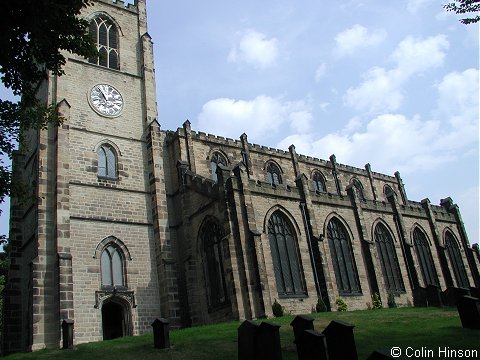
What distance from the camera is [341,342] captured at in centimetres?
1186

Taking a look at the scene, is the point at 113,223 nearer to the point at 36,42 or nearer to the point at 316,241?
the point at 316,241

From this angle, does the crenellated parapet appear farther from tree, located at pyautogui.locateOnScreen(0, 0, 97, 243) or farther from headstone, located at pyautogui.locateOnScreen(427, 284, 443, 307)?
headstone, located at pyautogui.locateOnScreen(427, 284, 443, 307)

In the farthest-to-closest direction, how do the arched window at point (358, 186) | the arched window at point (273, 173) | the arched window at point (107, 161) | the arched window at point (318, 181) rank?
the arched window at point (358, 186) < the arched window at point (318, 181) < the arched window at point (273, 173) < the arched window at point (107, 161)

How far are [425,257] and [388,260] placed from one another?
4.50m

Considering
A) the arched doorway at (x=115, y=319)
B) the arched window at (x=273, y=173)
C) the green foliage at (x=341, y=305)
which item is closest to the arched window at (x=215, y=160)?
the arched window at (x=273, y=173)

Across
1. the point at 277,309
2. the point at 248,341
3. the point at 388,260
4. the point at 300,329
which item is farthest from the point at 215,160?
the point at 248,341

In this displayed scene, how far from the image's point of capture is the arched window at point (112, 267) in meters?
25.3

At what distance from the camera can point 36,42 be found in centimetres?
1412

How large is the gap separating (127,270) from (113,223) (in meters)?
2.65

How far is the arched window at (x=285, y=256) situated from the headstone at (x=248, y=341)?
12.4m

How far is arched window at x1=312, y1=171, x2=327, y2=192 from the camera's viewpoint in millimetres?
39888

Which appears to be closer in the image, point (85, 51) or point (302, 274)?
point (85, 51)

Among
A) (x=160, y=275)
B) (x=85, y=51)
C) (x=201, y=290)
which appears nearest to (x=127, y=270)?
(x=160, y=275)

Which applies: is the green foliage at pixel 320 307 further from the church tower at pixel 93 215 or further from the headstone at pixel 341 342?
the headstone at pixel 341 342
